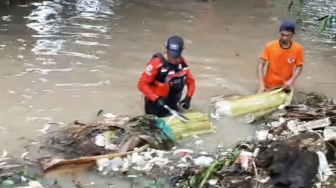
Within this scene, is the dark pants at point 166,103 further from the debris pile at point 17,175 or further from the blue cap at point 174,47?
the debris pile at point 17,175

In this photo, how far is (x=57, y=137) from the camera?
22.5 feet

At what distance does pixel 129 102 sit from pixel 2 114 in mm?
1607

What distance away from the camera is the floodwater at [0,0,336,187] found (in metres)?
7.92

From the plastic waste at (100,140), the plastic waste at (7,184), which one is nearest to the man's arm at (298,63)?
the plastic waste at (100,140)

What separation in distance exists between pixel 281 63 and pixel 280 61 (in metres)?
0.03

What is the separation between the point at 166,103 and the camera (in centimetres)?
712

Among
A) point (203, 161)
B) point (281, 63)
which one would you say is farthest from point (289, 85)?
point (203, 161)

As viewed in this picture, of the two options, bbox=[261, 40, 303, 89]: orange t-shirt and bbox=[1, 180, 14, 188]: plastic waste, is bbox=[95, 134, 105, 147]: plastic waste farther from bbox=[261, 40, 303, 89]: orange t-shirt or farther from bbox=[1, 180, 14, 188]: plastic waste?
bbox=[261, 40, 303, 89]: orange t-shirt

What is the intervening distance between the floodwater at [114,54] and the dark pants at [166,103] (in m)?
0.57

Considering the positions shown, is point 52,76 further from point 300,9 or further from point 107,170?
point 300,9

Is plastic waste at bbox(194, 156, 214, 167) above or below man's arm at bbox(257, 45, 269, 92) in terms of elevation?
below

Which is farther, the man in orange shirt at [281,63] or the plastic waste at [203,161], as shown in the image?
the man in orange shirt at [281,63]

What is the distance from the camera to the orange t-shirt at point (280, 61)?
307 inches

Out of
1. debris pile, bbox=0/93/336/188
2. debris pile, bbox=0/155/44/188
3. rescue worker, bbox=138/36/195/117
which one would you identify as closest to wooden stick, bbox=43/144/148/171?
debris pile, bbox=0/93/336/188
